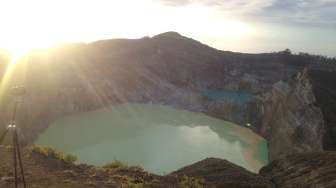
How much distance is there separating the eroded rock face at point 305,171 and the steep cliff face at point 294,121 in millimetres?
11063

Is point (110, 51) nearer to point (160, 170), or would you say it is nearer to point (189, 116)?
point (189, 116)

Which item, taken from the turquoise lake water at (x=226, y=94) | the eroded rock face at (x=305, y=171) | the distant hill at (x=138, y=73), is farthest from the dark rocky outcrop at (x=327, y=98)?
the turquoise lake water at (x=226, y=94)

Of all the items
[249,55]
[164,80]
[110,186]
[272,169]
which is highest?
[249,55]

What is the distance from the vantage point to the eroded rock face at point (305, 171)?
39.7ft

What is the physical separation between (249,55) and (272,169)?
2536 inches

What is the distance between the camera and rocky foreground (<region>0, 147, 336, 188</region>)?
10680mm

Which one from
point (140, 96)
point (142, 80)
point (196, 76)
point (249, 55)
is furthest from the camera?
point (249, 55)

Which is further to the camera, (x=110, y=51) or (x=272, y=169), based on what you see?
(x=110, y=51)

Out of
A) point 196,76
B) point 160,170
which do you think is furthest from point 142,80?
point 160,170

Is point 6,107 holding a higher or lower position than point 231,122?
higher

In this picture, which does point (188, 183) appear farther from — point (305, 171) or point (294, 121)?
point (294, 121)

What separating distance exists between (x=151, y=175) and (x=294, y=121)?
2293 cm

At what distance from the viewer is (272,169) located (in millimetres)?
16656

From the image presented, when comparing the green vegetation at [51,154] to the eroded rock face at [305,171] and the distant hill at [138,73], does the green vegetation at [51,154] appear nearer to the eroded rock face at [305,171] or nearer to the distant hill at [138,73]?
the eroded rock face at [305,171]
